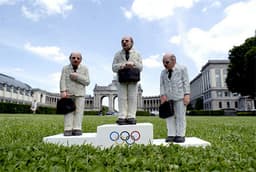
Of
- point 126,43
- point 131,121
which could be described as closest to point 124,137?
point 131,121

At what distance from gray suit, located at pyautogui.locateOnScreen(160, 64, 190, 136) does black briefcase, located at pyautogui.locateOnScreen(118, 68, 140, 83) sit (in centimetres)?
53

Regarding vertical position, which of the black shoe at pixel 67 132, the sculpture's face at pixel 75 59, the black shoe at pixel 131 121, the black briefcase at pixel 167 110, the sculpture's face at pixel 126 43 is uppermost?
the sculpture's face at pixel 126 43

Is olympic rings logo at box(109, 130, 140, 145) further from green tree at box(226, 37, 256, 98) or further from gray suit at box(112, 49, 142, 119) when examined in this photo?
green tree at box(226, 37, 256, 98)

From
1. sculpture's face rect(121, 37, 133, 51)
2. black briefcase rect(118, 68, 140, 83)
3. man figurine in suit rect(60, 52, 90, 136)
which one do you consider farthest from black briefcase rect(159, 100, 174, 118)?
man figurine in suit rect(60, 52, 90, 136)

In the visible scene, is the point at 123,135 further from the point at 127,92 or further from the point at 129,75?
the point at 129,75

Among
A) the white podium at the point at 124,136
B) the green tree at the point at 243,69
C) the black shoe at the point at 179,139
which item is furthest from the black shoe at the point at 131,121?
the green tree at the point at 243,69

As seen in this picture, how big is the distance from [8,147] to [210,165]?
107 inches

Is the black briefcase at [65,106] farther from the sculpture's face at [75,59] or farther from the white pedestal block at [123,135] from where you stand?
the sculpture's face at [75,59]

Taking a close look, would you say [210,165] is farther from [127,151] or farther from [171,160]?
[127,151]

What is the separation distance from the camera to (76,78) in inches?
176

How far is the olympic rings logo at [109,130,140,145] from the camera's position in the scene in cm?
402

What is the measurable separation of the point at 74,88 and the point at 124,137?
54.6 inches

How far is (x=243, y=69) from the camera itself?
1180 inches

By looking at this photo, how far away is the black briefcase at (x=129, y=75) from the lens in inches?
167
